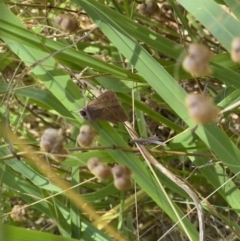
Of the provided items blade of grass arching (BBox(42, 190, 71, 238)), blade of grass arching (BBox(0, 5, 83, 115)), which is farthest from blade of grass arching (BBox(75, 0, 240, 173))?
blade of grass arching (BBox(42, 190, 71, 238))

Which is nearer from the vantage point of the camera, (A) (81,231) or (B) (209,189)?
(A) (81,231)

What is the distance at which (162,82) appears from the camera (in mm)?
710

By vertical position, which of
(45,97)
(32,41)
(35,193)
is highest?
(32,41)

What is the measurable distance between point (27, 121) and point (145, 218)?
44 centimetres

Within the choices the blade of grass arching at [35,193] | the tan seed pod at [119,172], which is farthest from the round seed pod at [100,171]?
the blade of grass arching at [35,193]

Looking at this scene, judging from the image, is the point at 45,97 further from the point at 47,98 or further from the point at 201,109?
the point at 201,109

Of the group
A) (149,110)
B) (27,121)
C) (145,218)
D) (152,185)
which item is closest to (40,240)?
(152,185)

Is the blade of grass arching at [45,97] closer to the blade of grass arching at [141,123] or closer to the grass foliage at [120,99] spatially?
the grass foliage at [120,99]

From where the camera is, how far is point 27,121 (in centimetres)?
136

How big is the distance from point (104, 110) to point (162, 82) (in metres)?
0.10

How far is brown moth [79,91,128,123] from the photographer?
0.71 meters

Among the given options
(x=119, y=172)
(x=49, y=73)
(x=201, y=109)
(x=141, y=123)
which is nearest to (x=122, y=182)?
(x=119, y=172)

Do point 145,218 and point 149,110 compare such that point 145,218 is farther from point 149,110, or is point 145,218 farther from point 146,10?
point 146,10

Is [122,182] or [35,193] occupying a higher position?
[122,182]
